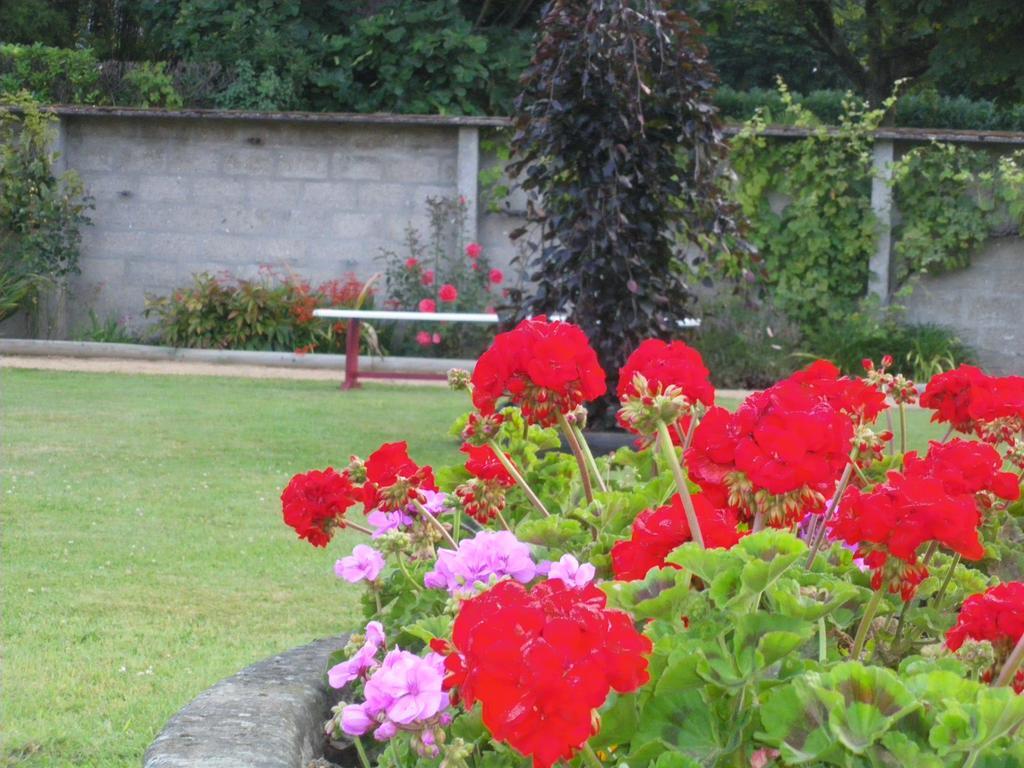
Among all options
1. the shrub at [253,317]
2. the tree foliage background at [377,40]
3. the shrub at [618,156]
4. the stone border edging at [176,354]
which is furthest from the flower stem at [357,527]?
the tree foliage background at [377,40]

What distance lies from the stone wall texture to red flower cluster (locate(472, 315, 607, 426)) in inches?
412

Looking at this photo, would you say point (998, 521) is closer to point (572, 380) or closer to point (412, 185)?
point (572, 380)

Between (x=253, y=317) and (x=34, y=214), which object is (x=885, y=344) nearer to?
(x=253, y=317)

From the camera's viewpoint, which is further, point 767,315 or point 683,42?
point 767,315

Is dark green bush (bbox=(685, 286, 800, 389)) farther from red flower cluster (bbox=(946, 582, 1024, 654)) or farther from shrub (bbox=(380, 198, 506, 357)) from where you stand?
red flower cluster (bbox=(946, 582, 1024, 654))

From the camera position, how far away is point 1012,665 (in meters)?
1.46

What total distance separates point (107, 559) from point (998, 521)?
3457 millimetres

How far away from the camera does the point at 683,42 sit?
618 cm

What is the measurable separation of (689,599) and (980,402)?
1223mm

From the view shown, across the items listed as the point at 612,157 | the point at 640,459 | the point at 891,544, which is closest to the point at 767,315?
the point at 612,157

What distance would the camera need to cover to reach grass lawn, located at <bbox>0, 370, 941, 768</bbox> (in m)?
3.55

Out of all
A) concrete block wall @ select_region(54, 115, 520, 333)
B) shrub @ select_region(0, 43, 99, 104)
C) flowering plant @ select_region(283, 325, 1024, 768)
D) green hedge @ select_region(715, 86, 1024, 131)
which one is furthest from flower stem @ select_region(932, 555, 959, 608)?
green hedge @ select_region(715, 86, 1024, 131)

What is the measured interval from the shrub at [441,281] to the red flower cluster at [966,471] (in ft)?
31.5

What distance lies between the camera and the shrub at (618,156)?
607 cm
